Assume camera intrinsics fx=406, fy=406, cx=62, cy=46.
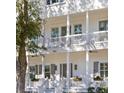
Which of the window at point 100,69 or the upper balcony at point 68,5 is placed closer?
the upper balcony at point 68,5

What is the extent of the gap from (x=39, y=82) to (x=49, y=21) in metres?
4.94

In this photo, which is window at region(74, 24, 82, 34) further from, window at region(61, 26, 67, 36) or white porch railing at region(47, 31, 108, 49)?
white porch railing at region(47, 31, 108, 49)

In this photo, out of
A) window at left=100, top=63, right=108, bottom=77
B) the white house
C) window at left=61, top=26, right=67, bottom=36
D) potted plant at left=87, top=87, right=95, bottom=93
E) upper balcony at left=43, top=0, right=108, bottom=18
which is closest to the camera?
potted plant at left=87, top=87, right=95, bottom=93

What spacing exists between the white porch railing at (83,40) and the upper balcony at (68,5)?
1.75 metres

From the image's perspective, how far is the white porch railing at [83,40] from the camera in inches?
1024

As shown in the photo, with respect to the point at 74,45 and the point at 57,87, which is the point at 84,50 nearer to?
the point at 74,45

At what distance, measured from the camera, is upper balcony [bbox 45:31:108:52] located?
25992 millimetres

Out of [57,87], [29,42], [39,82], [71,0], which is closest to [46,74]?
[39,82]

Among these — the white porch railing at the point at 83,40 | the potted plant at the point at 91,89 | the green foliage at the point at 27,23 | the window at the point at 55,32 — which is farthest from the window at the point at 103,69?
the green foliage at the point at 27,23

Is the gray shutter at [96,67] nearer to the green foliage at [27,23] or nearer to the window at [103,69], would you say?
the window at [103,69]

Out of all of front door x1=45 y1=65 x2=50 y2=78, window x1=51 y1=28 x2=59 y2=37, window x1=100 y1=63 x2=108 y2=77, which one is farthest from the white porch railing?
front door x1=45 y1=65 x2=50 y2=78

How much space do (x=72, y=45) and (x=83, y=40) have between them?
1.05m

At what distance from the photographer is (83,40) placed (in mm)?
27203

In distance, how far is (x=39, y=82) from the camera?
3002 cm
